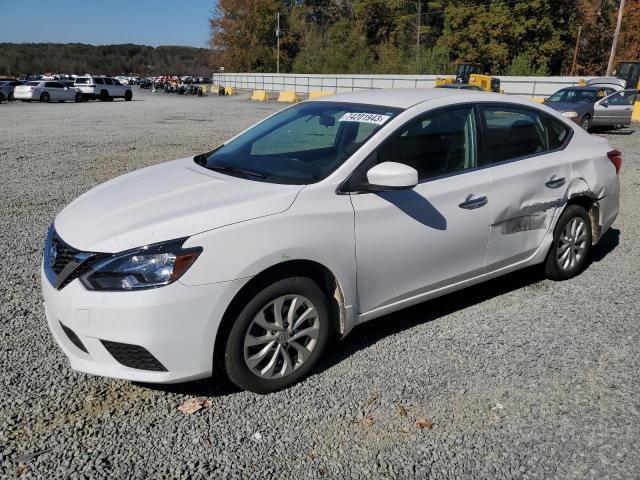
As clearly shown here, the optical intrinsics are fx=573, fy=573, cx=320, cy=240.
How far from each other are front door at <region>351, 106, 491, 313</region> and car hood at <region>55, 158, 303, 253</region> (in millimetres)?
612

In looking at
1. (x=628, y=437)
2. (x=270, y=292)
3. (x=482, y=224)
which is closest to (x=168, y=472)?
(x=270, y=292)

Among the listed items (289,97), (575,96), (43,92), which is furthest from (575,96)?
(43,92)

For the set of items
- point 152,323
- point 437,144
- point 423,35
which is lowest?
point 152,323

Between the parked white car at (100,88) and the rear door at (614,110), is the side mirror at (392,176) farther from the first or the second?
the parked white car at (100,88)

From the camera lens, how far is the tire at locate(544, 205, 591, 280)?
15.9ft

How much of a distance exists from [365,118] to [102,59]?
6712 inches

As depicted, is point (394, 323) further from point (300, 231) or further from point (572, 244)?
point (572, 244)

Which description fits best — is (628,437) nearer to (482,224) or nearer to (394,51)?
(482,224)

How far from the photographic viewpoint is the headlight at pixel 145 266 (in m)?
2.88

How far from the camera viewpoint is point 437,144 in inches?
156

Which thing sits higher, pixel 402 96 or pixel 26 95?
pixel 402 96

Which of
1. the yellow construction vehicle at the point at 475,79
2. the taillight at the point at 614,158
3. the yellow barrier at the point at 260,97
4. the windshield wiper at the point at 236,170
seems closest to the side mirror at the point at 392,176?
the windshield wiper at the point at 236,170

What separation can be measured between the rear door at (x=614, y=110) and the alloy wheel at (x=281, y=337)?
17048 millimetres

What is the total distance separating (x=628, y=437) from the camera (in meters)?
2.95
